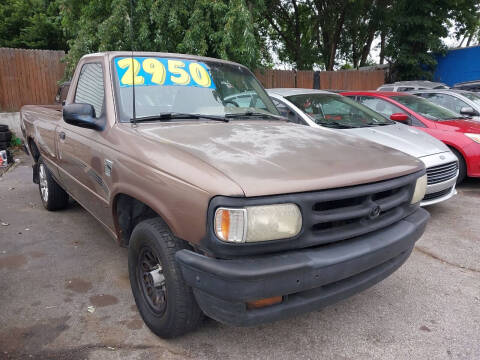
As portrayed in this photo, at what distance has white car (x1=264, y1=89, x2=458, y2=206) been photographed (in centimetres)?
455

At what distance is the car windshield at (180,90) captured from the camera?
2844 millimetres

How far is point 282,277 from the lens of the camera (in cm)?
180

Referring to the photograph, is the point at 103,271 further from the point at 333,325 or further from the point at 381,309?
the point at 381,309

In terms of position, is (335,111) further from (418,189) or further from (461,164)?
(418,189)

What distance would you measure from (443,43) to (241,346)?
58.6 ft

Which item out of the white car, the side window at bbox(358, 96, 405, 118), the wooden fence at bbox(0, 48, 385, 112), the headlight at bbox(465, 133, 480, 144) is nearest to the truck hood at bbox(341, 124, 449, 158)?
the white car

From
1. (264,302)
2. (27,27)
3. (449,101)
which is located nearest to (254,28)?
(449,101)

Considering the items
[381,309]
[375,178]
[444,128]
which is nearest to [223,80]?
[375,178]

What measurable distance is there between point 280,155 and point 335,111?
3619 mm

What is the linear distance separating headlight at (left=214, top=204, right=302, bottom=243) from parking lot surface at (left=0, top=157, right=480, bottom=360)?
93 cm

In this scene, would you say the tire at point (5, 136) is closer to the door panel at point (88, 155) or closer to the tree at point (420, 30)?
the door panel at point (88, 155)

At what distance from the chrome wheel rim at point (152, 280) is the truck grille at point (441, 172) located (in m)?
3.45

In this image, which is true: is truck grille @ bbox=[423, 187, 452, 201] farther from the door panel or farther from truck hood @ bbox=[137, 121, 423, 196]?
the door panel

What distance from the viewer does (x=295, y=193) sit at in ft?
6.11
